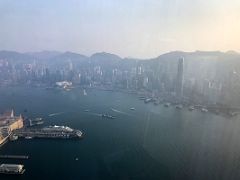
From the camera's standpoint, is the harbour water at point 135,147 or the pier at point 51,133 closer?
the harbour water at point 135,147

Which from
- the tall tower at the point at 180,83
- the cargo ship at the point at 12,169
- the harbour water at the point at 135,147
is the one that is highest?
the tall tower at the point at 180,83

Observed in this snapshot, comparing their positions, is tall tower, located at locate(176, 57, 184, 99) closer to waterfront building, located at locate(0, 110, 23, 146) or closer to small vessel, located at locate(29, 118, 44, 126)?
small vessel, located at locate(29, 118, 44, 126)

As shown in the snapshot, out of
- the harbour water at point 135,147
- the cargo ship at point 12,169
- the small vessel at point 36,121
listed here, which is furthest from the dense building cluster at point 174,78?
the cargo ship at point 12,169

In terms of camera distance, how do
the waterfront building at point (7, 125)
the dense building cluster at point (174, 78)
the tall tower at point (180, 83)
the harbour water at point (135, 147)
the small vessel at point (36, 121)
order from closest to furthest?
1. the harbour water at point (135, 147)
2. the waterfront building at point (7, 125)
3. the small vessel at point (36, 121)
4. the dense building cluster at point (174, 78)
5. the tall tower at point (180, 83)

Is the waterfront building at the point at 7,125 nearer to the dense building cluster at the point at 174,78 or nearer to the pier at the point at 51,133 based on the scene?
the pier at the point at 51,133

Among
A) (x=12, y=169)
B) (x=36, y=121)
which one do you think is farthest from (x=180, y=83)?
(x=12, y=169)

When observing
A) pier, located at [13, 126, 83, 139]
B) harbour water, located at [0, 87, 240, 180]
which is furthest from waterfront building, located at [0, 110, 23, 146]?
harbour water, located at [0, 87, 240, 180]

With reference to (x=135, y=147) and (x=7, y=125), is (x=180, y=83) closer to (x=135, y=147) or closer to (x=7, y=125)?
(x=135, y=147)

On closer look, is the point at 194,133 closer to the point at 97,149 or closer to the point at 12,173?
the point at 97,149

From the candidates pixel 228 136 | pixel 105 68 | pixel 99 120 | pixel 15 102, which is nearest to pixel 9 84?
pixel 15 102
